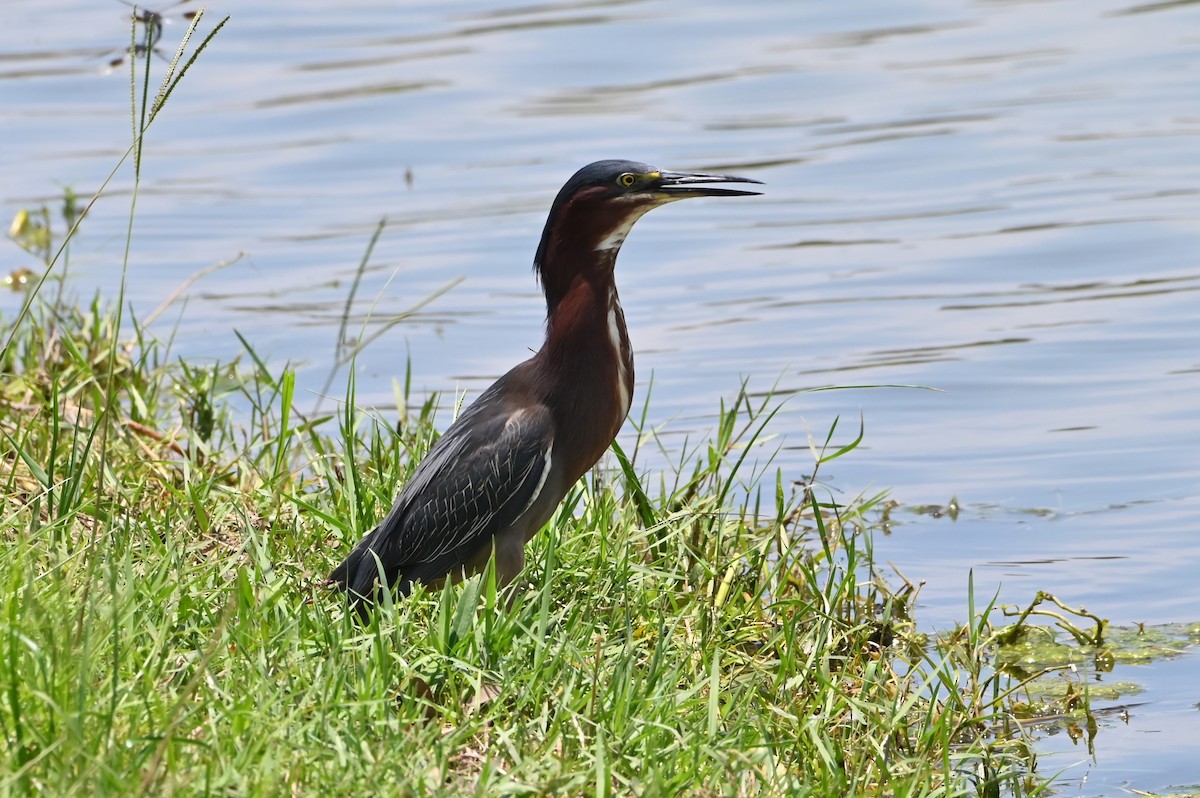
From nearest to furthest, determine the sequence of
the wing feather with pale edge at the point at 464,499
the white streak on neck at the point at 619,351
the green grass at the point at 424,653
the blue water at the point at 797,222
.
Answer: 1. the green grass at the point at 424,653
2. the wing feather with pale edge at the point at 464,499
3. the white streak on neck at the point at 619,351
4. the blue water at the point at 797,222

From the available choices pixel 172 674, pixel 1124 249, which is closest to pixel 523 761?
pixel 172 674

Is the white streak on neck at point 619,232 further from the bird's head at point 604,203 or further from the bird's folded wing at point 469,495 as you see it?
the bird's folded wing at point 469,495

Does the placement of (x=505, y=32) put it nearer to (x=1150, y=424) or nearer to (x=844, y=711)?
(x=1150, y=424)

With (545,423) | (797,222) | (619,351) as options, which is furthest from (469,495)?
(797,222)

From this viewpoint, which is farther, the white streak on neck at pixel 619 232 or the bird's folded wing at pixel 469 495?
the white streak on neck at pixel 619 232

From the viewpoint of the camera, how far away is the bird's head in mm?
4996

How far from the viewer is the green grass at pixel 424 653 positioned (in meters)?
3.31

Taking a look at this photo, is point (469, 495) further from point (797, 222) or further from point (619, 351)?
point (797, 222)

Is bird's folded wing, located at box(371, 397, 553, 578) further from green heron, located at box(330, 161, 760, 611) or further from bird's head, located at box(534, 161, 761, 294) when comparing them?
bird's head, located at box(534, 161, 761, 294)

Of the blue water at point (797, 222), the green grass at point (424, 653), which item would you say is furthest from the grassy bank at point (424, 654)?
the blue water at point (797, 222)

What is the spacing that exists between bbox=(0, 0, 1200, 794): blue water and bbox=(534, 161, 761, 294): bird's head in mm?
532

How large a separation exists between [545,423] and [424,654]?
1062mm

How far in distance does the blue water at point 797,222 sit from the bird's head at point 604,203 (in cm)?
53

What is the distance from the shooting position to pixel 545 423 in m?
4.89
